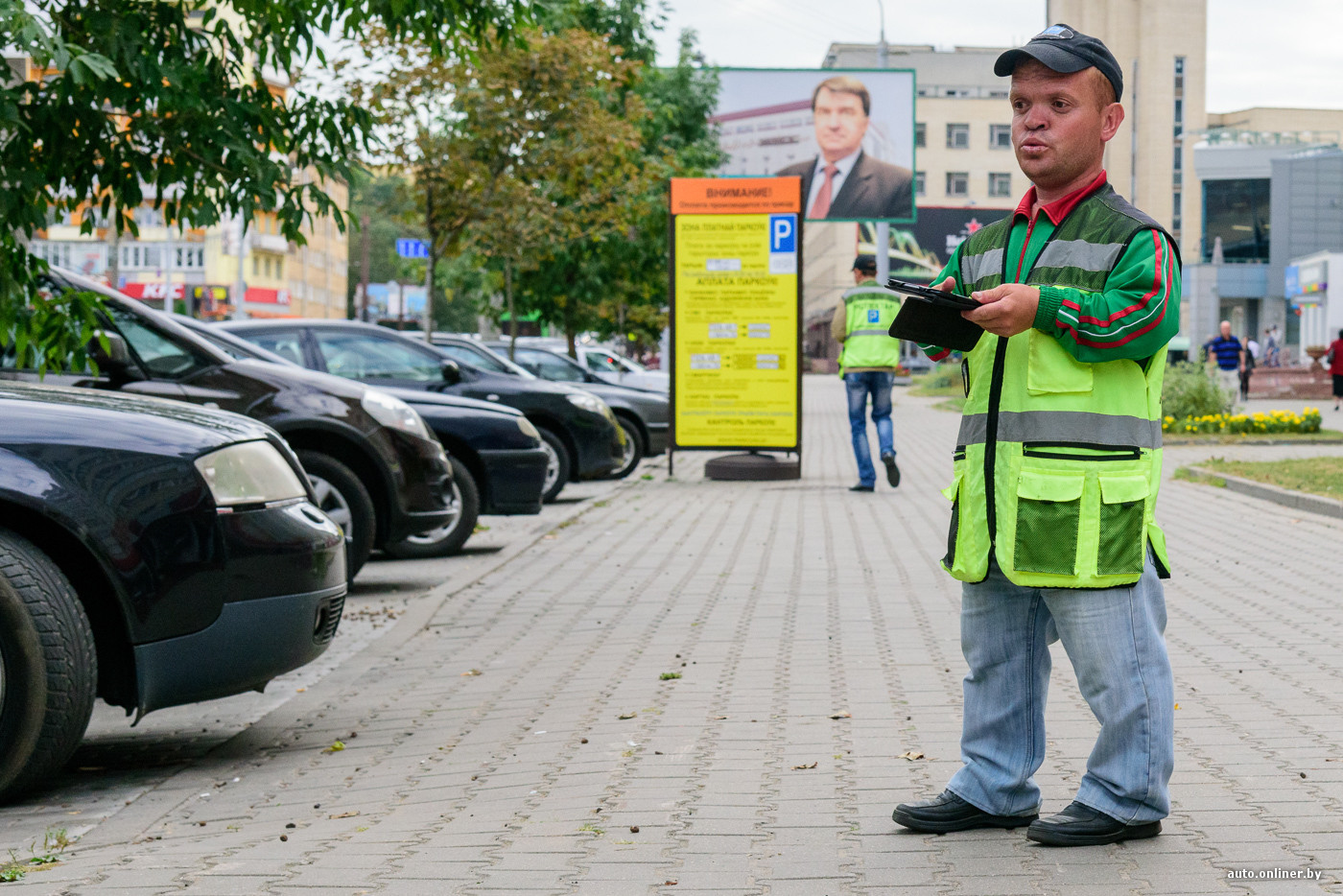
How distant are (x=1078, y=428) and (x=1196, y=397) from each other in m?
20.3

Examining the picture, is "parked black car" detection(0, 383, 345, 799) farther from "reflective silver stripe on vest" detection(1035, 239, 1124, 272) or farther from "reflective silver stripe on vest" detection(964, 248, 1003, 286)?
"reflective silver stripe on vest" detection(1035, 239, 1124, 272)

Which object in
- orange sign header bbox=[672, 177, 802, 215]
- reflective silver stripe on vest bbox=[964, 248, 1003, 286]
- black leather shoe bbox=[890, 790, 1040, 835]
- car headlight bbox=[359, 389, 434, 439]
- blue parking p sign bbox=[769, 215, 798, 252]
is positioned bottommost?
black leather shoe bbox=[890, 790, 1040, 835]

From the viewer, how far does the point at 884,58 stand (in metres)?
49.7

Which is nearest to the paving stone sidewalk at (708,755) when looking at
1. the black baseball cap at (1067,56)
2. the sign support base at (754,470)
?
the black baseball cap at (1067,56)

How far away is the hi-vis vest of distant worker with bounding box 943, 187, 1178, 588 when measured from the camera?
11.4 feet

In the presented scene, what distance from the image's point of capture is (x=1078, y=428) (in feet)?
11.5

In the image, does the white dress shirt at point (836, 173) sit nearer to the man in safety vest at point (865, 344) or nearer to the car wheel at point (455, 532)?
the man in safety vest at point (865, 344)

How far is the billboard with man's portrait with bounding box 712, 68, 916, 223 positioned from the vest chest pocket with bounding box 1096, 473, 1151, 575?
30.3 metres

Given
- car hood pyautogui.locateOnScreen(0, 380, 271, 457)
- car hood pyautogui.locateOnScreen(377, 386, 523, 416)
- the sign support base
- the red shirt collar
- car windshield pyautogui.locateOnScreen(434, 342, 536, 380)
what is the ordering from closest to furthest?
the red shirt collar, car hood pyautogui.locateOnScreen(0, 380, 271, 457), car hood pyautogui.locateOnScreen(377, 386, 523, 416), car windshield pyautogui.locateOnScreen(434, 342, 536, 380), the sign support base

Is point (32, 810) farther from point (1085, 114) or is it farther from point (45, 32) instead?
→ point (1085, 114)

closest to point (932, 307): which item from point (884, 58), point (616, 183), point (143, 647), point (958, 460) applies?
point (958, 460)

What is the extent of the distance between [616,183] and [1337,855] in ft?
63.2

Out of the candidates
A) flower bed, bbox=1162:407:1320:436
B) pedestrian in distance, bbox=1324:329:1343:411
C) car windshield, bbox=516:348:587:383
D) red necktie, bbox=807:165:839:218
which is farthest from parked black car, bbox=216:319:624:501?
pedestrian in distance, bbox=1324:329:1343:411

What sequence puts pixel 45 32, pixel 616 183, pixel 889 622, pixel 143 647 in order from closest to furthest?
pixel 143 647 < pixel 45 32 < pixel 889 622 < pixel 616 183
